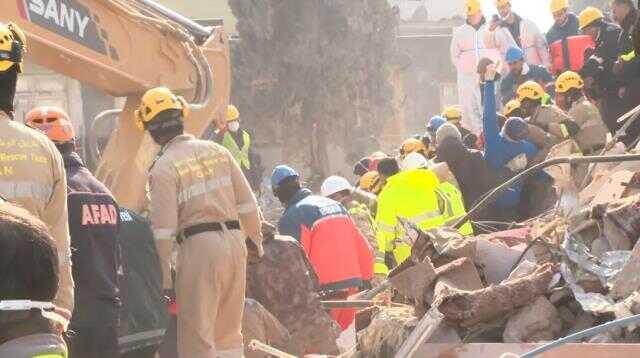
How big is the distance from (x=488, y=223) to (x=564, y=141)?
1.47m

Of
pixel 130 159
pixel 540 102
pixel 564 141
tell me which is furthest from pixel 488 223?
pixel 130 159

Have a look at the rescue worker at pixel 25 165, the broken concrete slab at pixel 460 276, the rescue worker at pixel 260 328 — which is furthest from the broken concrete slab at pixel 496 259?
the rescue worker at pixel 25 165

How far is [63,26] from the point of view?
8531 millimetres

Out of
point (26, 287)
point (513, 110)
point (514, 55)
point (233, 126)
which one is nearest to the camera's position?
point (26, 287)

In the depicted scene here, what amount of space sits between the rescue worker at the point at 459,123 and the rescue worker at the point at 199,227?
6.03 metres

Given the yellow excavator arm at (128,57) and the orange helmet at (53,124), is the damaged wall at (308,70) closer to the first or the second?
the yellow excavator arm at (128,57)

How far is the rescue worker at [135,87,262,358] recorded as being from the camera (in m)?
7.69

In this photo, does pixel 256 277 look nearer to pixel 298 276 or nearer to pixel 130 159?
pixel 298 276

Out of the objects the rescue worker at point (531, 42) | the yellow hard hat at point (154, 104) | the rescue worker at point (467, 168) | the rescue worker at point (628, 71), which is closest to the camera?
the yellow hard hat at point (154, 104)

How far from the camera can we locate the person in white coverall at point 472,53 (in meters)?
15.8

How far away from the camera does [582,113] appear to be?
12.1 metres

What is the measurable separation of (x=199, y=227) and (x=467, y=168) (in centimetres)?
434

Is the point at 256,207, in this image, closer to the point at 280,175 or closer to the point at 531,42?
the point at 280,175

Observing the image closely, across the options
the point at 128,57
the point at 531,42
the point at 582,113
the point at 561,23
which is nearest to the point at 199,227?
the point at 128,57
